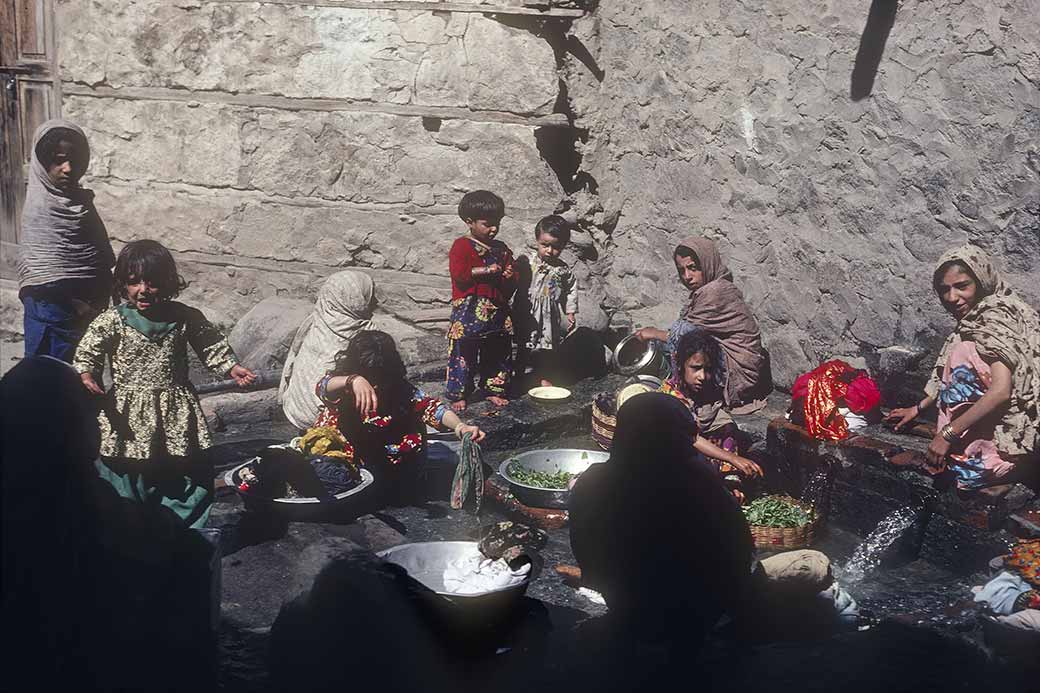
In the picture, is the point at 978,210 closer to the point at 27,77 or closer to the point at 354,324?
the point at 354,324

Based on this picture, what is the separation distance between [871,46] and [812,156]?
881 mm

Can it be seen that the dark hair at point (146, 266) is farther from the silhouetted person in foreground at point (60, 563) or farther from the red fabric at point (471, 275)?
the red fabric at point (471, 275)

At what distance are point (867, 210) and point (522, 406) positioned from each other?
9.28 feet

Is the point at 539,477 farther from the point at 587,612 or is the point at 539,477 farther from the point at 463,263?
the point at 463,263

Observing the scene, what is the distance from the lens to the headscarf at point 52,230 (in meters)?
6.69

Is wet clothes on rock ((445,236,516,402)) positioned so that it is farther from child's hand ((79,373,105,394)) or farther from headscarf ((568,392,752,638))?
headscarf ((568,392,752,638))

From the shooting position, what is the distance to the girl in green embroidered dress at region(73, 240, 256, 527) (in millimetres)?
5074

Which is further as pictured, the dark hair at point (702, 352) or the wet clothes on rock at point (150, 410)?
the dark hair at point (702, 352)

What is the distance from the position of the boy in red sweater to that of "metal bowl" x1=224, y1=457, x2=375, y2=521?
199 cm

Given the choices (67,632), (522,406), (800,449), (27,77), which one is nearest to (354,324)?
(522,406)

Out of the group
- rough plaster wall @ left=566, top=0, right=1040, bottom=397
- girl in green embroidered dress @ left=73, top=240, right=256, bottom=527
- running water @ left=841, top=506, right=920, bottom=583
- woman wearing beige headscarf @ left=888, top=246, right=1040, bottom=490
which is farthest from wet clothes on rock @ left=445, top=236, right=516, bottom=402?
woman wearing beige headscarf @ left=888, top=246, right=1040, bottom=490

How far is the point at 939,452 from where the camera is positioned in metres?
5.77

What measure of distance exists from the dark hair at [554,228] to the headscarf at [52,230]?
3264mm

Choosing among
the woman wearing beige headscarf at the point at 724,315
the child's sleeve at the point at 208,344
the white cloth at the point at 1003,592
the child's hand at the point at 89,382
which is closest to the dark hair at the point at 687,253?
the woman wearing beige headscarf at the point at 724,315
